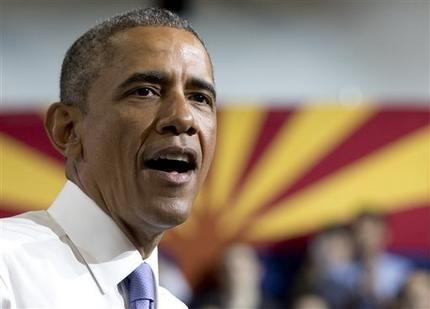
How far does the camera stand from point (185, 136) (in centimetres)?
92

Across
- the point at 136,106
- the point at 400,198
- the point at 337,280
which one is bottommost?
the point at 337,280

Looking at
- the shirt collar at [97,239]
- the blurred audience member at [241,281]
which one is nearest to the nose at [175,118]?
the shirt collar at [97,239]

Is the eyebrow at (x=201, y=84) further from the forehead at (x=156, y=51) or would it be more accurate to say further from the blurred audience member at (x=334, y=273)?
the blurred audience member at (x=334, y=273)

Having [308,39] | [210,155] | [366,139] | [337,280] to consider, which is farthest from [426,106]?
[210,155]

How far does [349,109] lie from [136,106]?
6.23ft

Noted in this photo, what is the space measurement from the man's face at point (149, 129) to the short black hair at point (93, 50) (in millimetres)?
10

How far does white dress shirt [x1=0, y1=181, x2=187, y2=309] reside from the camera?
2.80 ft

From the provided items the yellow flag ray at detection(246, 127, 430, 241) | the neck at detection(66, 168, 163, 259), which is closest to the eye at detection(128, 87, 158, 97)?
the neck at detection(66, 168, 163, 259)

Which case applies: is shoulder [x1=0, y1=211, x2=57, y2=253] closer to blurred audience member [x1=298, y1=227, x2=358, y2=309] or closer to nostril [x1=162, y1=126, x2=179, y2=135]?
nostril [x1=162, y1=126, x2=179, y2=135]

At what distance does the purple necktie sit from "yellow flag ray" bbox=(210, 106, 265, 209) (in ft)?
5.88

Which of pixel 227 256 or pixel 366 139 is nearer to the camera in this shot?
pixel 227 256

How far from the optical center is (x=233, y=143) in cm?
278

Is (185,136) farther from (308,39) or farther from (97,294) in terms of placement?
(308,39)

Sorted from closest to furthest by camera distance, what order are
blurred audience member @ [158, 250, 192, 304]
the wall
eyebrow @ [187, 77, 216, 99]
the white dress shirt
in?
the white dress shirt < eyebrow @ [187, 77, 216, 99] < blurred audience member @ [158, 250, 192, 304] < the wall
